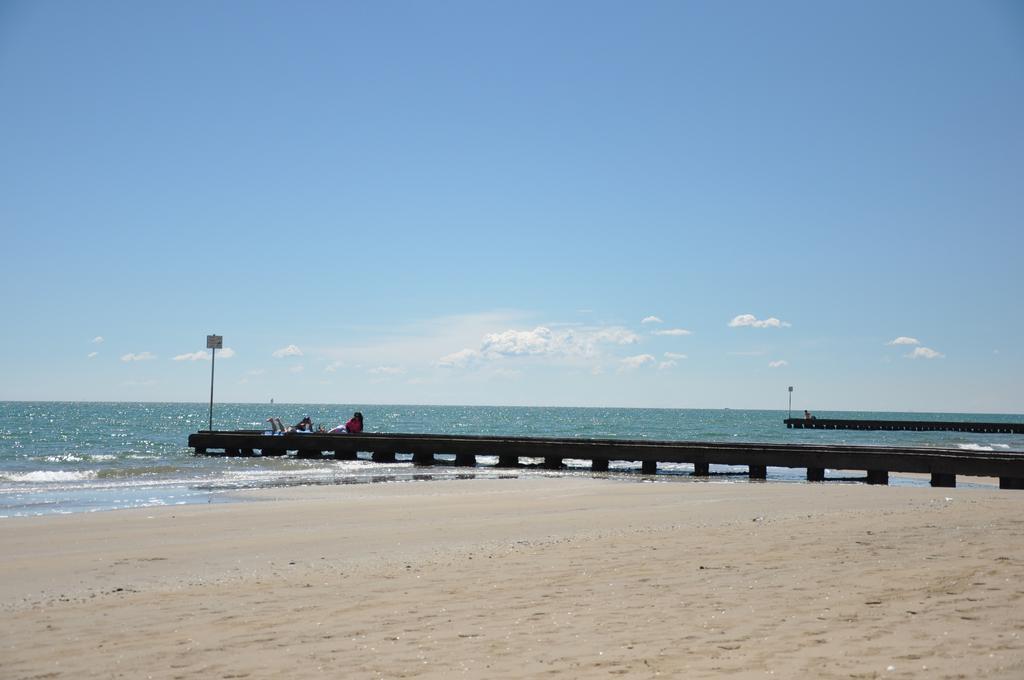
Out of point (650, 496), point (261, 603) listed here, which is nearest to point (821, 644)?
point (261, 603)

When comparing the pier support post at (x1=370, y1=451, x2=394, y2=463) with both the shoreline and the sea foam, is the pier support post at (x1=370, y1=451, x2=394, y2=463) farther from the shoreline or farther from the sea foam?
the sea foam

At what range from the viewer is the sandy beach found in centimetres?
653

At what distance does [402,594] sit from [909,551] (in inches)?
232

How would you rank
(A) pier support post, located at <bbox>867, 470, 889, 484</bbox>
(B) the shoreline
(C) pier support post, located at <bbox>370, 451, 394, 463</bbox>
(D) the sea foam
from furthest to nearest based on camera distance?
(C) pier support post, located at <bbox>370, 451, 394, 463</bbox>, (D) the sea foam, (A) pier support post, located at <bbox>867, 470, 889, 484</bbox>, (B) the shoreline

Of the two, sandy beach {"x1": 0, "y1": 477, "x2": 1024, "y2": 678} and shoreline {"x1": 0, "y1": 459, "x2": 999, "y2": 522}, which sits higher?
sandy beach {"x1": 0, "y1": 477, "x2": 1024, "y2": 678}

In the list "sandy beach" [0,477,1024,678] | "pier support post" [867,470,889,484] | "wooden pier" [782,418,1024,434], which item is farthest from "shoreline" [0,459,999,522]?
"wooden pier" [782,418,1024,434]

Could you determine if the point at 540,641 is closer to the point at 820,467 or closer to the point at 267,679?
the point at 267,679

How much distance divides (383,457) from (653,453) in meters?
12.5

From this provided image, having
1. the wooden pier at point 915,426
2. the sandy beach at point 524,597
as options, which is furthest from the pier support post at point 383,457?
the wooden pier at point 915,426

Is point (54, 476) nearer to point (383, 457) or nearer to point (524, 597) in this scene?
point (383, 457)

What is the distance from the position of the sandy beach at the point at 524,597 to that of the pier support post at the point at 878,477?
469 inches

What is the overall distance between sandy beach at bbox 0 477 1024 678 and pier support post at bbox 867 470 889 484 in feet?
39.1

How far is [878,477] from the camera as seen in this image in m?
27.3

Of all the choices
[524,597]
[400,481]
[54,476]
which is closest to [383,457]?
[400,481]
